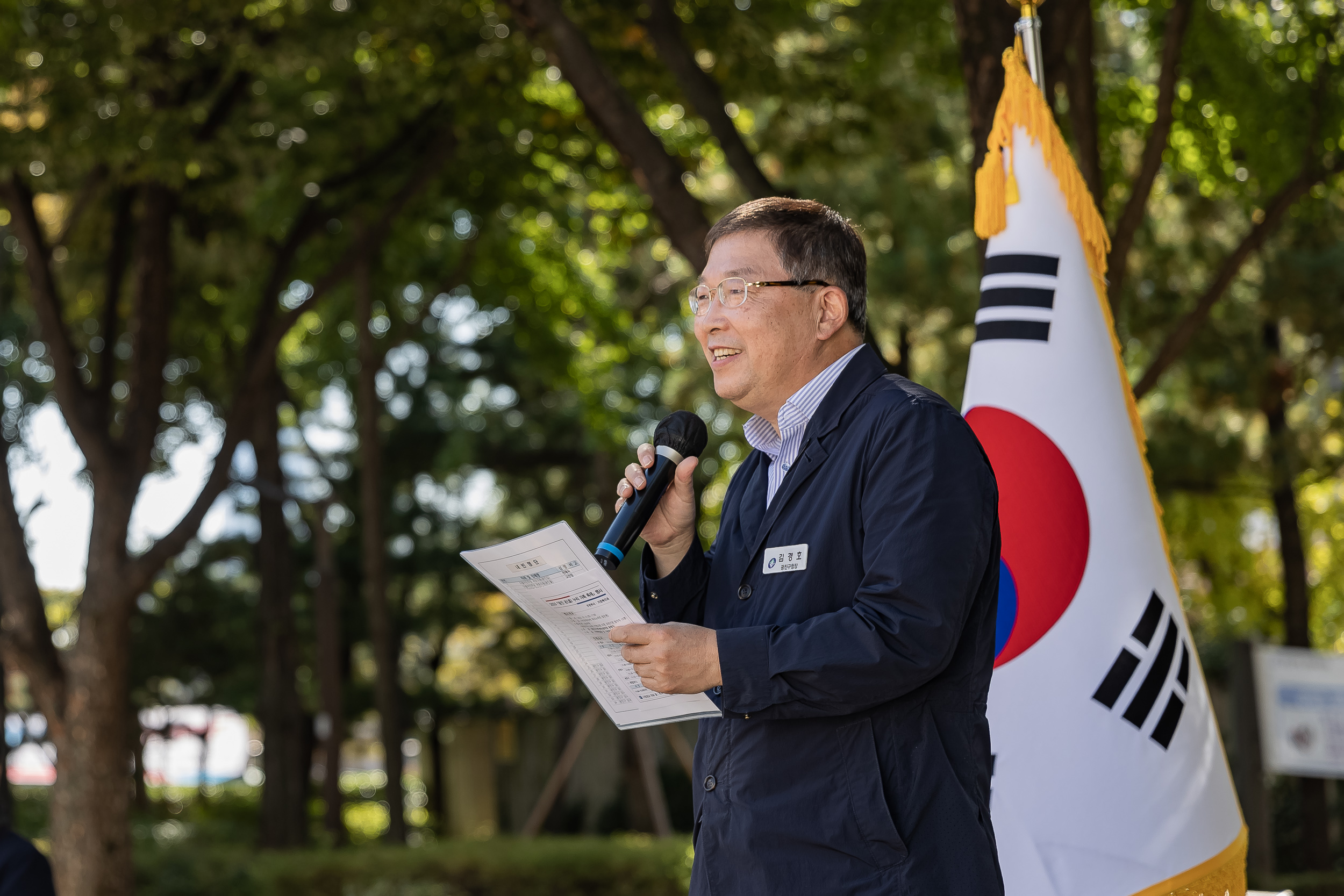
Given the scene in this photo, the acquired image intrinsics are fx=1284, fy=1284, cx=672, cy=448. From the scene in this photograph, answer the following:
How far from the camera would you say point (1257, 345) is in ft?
35.7

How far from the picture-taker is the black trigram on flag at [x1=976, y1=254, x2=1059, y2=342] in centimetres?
388

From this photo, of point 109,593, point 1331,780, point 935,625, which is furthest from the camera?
point 1331,780

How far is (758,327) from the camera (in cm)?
224

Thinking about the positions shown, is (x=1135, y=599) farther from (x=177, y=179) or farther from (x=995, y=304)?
(x=177, y=179)

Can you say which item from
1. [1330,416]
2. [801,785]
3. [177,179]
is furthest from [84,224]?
[1330,416]

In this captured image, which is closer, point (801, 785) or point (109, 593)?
point (801, 785)

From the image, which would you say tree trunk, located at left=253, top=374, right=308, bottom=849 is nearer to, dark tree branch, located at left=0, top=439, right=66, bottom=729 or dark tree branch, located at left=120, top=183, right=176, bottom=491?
dark tree branch, located at left=120, top=183, right=176, bottom=491

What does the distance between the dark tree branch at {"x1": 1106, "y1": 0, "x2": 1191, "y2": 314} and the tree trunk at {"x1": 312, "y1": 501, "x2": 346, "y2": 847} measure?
11.0 m

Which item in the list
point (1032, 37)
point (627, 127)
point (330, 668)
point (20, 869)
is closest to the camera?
point (20, 869)

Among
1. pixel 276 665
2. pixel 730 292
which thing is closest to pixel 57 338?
pixel 730 292

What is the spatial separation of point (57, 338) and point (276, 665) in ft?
28.5

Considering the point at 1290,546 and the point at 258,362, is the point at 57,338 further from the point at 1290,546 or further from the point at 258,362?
the point at 1290,546

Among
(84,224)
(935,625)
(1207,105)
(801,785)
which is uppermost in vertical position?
(84,224)

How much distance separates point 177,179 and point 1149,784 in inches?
260
